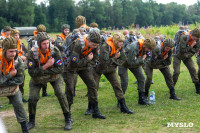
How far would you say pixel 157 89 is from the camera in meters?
9.93

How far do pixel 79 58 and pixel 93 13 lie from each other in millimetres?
59833

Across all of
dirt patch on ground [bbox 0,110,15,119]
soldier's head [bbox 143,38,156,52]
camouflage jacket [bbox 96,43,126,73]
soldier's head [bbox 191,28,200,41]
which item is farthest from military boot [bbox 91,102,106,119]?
soldier's head [bbox 191,28,200,41]

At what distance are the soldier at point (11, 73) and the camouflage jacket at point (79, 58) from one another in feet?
4.24

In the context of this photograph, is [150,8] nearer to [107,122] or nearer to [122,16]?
[122,16]

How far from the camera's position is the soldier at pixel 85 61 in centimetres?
600

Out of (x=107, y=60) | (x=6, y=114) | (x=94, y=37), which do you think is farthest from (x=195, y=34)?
(x=6, y=114)

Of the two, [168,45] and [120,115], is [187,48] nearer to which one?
[168,45]

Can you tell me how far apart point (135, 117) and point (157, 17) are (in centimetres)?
7275

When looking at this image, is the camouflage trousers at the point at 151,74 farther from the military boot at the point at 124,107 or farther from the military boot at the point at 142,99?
the military boot at the point at 124,107

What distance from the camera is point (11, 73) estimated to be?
5.09 m

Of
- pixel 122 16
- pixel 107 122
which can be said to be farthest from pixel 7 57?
pixel 122 16

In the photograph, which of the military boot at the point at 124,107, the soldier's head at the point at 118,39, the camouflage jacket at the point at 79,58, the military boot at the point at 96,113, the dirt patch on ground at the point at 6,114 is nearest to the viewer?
the camouflage jacket at the point at 79,58
